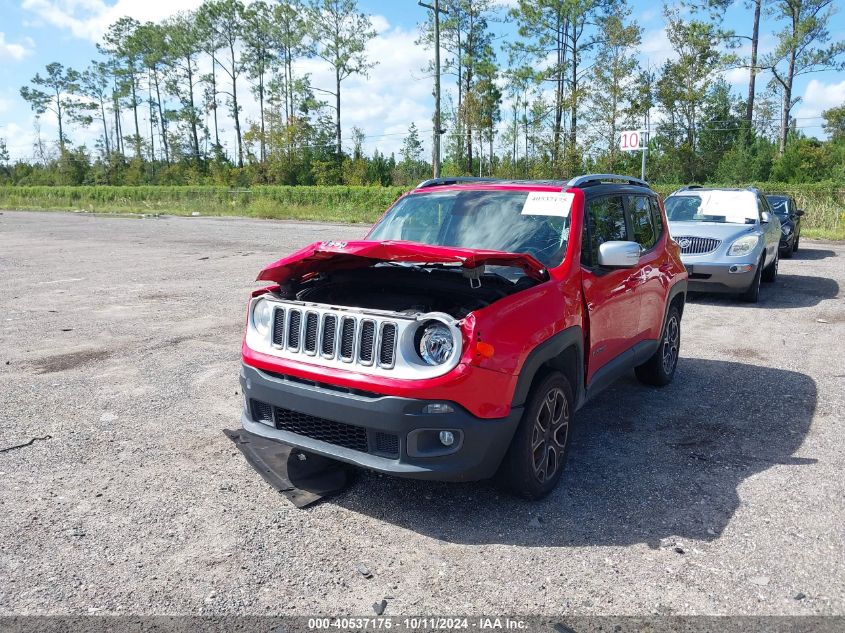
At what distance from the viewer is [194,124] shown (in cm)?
7375

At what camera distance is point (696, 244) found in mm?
10312

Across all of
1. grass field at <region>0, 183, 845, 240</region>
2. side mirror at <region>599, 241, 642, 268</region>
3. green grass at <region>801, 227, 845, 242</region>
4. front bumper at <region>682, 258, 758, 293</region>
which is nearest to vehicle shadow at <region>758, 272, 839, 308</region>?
front bumper at <region>682, 258, 758, 293</region>

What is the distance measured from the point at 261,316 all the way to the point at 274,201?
1632 inches

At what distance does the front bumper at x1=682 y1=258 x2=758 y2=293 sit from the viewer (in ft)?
32.3

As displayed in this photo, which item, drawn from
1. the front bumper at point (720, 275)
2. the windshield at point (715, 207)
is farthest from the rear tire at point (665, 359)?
the windshield at point (715, 207)

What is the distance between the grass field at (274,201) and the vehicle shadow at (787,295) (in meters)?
11.0

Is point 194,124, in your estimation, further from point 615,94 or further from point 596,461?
point 596,461

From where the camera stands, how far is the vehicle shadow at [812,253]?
54.6 feet

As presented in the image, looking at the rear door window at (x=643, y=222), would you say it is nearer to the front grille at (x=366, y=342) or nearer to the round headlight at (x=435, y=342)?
the round headlight at (x=435, y=342)

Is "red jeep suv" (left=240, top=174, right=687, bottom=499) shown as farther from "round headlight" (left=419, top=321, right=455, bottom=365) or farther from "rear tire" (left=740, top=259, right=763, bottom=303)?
"rear tire" (left=740, top=259, right=763, bottom=303)

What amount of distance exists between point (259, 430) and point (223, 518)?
0.50m

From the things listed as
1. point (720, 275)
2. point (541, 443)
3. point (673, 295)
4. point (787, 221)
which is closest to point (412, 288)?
point (541, 443)

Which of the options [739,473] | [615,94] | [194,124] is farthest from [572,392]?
[194,124]

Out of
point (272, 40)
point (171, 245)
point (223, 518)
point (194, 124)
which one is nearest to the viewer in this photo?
point (223, 518)
